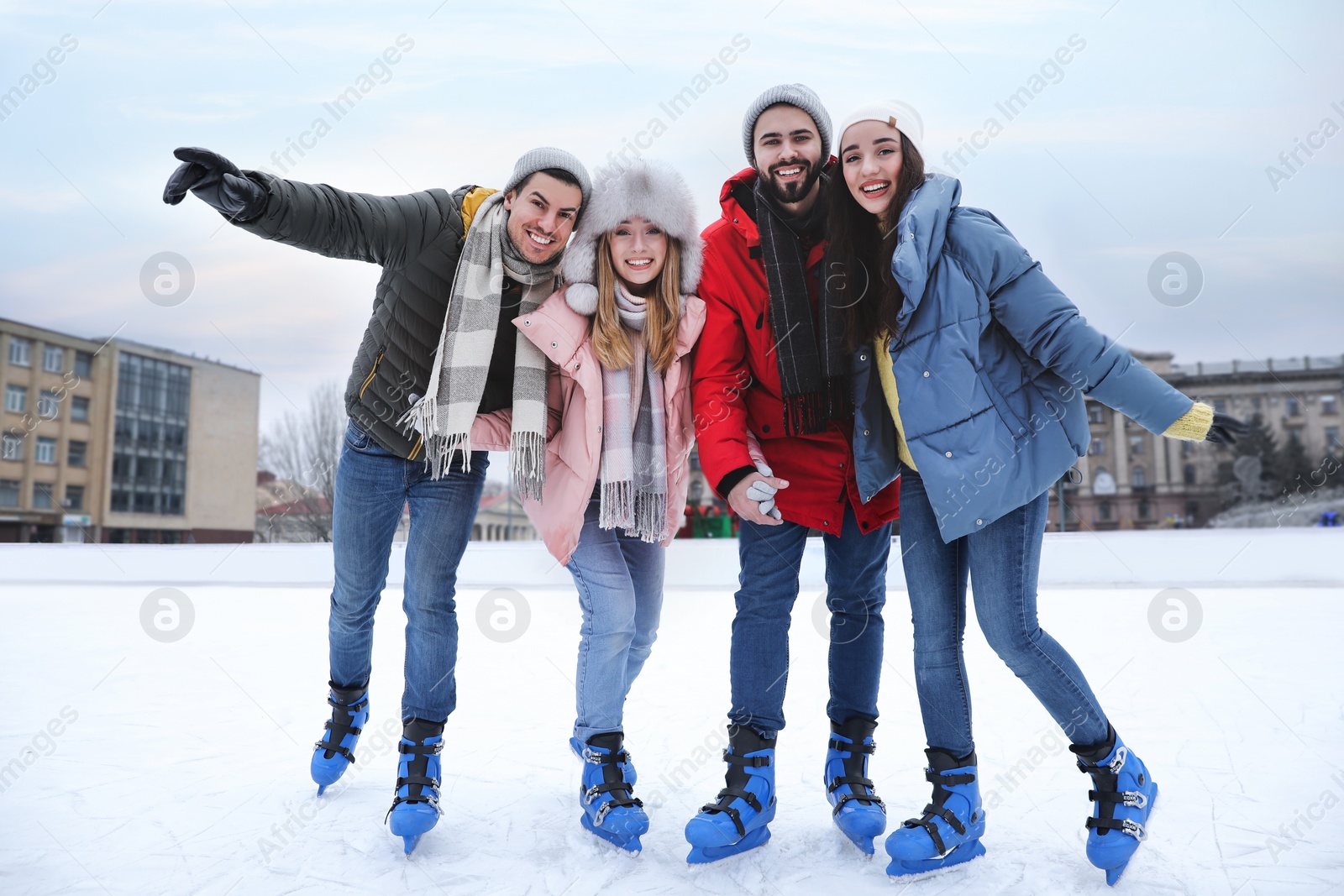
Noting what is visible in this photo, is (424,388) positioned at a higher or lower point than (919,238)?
lower

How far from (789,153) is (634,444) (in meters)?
0.79

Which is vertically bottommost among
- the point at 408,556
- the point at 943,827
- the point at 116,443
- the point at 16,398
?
the point at 943,827

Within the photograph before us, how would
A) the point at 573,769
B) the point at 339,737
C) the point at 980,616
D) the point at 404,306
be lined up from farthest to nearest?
the point at 573,769 → the point at 339,737 → the point at 404,306 → the point at 980,616

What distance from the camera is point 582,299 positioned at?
2057 millimetres

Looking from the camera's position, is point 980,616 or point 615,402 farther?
point 615,402

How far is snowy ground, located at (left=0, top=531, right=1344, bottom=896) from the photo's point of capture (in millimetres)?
1846

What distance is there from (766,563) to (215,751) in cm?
211

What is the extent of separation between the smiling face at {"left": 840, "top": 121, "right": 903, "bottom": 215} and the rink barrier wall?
18.5 ft

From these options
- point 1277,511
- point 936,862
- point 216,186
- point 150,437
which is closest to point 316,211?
point 216,186

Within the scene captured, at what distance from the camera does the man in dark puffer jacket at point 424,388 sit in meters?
2.05

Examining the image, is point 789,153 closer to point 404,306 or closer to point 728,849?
point 404,306

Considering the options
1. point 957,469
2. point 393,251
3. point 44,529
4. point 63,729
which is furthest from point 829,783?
point 44,529

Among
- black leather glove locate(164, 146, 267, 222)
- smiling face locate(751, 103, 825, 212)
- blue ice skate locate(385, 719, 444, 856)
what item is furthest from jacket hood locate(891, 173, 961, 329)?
blue ice skate locate(385, 719, 444, 856)

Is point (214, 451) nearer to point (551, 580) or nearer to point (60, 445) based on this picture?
point (60, 445)
